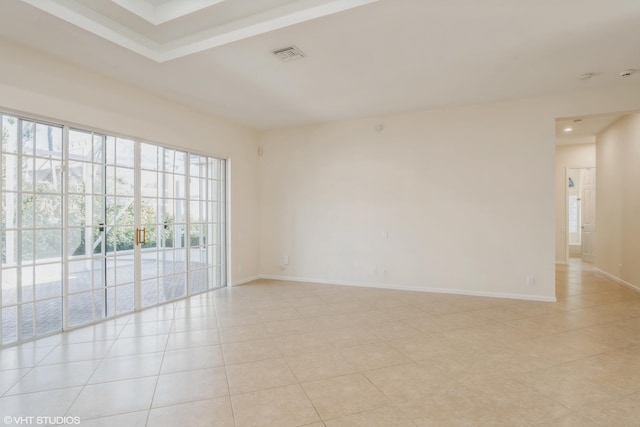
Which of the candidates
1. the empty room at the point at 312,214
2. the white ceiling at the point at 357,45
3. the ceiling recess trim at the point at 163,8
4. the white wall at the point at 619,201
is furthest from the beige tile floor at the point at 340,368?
the ceiling recess trim at the point at 163,8

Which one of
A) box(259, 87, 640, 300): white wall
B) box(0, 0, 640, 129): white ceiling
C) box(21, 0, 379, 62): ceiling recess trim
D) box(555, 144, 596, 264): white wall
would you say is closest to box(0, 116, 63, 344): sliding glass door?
box(0, 0, 640, 129): white ceiling

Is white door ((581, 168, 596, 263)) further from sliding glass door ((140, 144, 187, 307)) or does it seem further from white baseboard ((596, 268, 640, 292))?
sliding glass door ((140, 144, 187, 307))

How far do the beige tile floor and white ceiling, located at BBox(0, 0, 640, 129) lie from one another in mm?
2904

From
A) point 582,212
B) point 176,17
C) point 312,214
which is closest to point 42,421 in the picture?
point 176,17

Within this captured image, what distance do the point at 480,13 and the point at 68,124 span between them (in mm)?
4225

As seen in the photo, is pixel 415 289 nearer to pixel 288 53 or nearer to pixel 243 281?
pixel 243 281

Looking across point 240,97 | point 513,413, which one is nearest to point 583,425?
point 513,413

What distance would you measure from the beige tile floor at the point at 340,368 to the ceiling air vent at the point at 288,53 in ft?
9.55

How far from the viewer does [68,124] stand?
12.0 feet

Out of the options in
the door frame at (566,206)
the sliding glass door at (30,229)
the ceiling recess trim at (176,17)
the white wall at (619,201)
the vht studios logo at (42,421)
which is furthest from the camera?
the door frame at (566,206)

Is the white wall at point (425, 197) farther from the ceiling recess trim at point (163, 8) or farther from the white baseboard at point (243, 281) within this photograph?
the ceiling recess trim at point (163, 8)

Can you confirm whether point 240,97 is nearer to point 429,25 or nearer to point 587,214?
point 429,25

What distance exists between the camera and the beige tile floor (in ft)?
7.02

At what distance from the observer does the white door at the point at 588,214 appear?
27.6 feet
